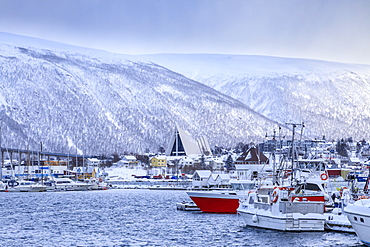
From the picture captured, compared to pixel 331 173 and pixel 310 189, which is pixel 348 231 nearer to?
pixel 310 189

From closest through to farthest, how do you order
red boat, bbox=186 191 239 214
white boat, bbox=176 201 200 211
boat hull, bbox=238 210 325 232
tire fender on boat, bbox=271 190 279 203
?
1. boat hull, bbox=238 210 325 232
2. tire fender on boat, bbox=271 190 279 203
3. red boat, bbox=186 191 239 214
4. white boat, bbox=176 201 200 211

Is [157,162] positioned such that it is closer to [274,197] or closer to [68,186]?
[68,186]

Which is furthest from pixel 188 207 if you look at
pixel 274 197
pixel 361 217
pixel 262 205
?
pixel 361 217

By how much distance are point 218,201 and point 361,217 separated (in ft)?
92.9

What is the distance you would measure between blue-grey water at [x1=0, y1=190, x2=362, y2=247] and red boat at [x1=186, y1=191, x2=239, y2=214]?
48.0 inches

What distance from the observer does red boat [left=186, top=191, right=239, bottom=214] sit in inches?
2447

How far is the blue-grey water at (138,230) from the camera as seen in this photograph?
140 feet

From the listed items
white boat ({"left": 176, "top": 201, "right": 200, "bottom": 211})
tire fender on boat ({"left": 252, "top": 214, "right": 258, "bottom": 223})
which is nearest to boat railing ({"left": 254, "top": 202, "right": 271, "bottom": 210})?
tire fender on boat ({"left": 252, "top": 214, "right": 258, "bottom": 223})

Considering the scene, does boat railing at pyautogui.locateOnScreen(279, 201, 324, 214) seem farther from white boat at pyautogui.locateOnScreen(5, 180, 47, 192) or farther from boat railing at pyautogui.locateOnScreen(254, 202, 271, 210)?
white boat at pyautogui.locateOnScreen(5, 180, 47, 192)

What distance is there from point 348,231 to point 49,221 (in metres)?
25.2

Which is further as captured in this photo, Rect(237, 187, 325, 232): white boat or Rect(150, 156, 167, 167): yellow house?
Rect(150, 156, 167, 167): yellow house

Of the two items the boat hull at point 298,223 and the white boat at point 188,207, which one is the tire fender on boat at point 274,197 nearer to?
the boat hull at point 298,223

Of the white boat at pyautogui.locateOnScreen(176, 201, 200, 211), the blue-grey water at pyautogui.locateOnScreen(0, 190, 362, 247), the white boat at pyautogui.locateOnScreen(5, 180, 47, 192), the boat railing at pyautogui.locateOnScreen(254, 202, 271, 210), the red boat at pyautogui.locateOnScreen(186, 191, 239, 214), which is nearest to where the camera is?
the blue-grey water at pyautogui.locateOnScreen(0, 190, 362, 247)

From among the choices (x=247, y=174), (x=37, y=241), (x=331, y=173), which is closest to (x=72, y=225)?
(x=37, y=241)
